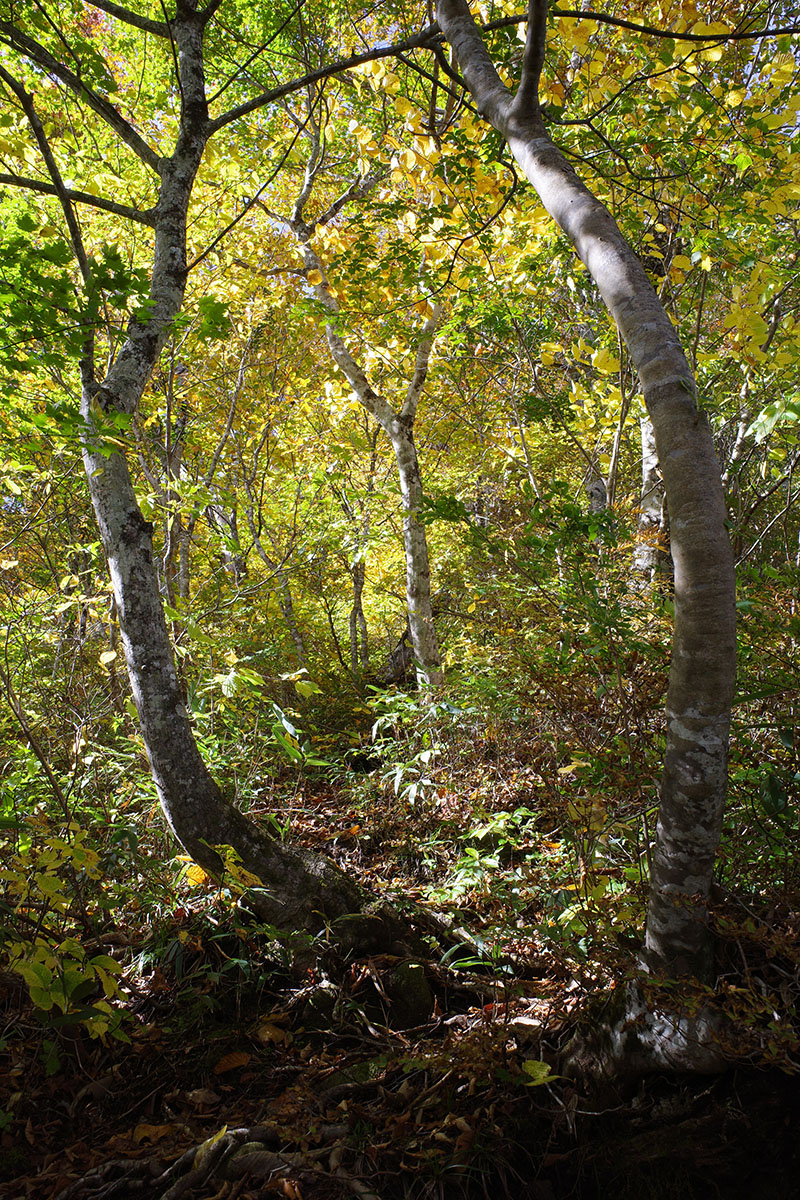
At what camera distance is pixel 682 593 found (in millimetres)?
1478

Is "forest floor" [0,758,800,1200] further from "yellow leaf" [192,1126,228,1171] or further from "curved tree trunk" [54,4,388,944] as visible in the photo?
"curved tree trunk" [54,4,388,944]

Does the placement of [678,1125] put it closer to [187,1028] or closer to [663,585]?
[187,1028]

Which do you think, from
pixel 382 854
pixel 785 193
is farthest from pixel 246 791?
pixel 785 193

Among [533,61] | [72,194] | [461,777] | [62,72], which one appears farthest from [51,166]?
[461,777]

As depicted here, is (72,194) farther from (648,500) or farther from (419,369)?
(648,500)

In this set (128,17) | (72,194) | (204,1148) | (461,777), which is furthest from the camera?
(461,777)

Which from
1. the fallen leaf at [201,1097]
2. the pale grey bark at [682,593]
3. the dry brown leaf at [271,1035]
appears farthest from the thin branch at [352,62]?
the fallen leaf at [201,1097]

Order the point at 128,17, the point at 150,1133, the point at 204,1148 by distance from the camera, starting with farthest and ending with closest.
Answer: the point at 128,17, the point at 150,1133, the point at 204,1148

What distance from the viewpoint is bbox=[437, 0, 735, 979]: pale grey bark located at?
1.45 m

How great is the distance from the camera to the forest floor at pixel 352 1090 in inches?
67.2

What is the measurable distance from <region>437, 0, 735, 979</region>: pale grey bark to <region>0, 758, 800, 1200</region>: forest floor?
0.39m

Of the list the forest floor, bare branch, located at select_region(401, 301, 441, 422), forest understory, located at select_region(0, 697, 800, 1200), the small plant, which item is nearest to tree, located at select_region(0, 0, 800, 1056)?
forest understory, located at select_region(0, 697, 800, 1200)

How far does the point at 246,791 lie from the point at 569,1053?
2044 millimetres

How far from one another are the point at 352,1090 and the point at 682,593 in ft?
6.81
